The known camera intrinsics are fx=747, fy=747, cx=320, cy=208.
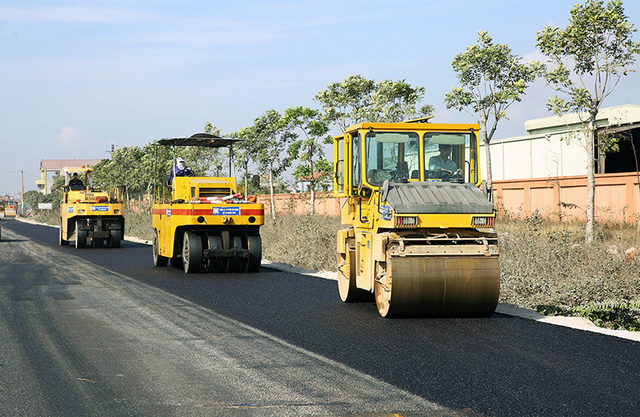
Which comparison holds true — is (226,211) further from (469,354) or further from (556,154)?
(556,154)

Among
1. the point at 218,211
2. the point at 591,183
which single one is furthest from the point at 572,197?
the point at 218,211

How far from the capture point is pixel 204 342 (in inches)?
320

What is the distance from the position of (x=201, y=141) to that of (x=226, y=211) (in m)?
2.28

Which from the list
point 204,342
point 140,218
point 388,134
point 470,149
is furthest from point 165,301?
point 140,218

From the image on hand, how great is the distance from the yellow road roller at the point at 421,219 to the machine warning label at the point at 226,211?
5.65 m

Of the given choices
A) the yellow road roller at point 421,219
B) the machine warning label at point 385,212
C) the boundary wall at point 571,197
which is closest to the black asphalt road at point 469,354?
the yellow road roller at point 421,219

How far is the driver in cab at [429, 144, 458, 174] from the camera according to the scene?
10.4 m

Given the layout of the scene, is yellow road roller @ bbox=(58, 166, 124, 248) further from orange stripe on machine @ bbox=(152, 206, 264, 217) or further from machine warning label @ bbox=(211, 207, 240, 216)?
machine warning label @ bbox=(211, 207, 240, 216)

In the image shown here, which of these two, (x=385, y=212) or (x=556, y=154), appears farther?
(x=556, y=154)

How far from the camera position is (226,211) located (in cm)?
1619

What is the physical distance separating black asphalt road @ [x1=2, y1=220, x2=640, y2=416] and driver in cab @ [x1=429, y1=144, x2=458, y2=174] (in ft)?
7.01

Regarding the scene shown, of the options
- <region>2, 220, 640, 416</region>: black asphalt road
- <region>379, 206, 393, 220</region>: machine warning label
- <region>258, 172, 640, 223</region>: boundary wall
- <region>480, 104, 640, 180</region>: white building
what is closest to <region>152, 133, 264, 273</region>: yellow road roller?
<region>258, 172, 640, 223</region>: boundary wall

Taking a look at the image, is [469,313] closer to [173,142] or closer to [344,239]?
[344,239]

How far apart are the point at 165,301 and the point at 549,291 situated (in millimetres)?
5777
